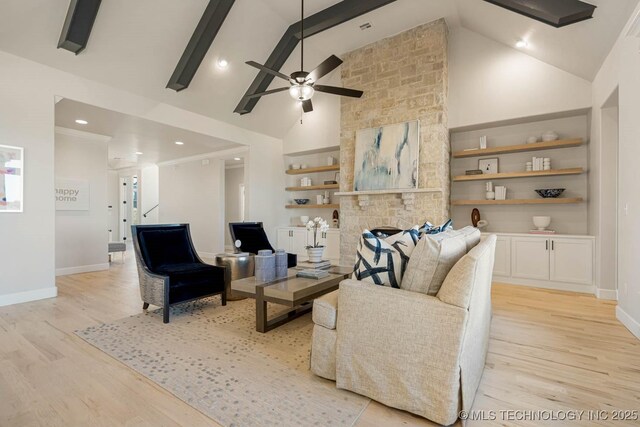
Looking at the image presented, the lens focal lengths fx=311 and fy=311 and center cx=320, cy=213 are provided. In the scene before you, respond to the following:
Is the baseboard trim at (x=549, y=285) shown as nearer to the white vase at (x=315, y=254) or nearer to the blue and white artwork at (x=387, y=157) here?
the blue and white artwork at (x=387, y=157)

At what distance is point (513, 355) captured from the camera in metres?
2.39

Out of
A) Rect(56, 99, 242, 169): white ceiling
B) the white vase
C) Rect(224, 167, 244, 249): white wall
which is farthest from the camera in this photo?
Rect(224, 167, 244, 249): white wall

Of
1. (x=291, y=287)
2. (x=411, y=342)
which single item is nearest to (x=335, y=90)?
(x=291, y=287)

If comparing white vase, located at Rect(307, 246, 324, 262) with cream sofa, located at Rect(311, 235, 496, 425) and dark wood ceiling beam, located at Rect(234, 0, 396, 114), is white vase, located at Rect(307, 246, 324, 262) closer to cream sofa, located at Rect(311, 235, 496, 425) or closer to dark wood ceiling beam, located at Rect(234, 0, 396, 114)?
cream sofa, located at Rect(311, 235, 496, 425)

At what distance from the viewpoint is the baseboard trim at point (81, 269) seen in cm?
536

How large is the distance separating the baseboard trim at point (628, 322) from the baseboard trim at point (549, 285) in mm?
1114

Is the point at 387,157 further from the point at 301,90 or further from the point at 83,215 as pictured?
the point at 83,215

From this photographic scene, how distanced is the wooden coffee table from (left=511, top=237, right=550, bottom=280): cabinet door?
2982 millimetres

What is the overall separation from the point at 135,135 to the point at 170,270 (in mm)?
3768

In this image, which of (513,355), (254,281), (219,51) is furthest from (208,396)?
(219,51)

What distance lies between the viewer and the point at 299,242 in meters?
6.81

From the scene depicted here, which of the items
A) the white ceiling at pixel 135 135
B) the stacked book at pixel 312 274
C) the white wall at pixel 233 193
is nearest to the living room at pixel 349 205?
the stacked book at pixel 312 274

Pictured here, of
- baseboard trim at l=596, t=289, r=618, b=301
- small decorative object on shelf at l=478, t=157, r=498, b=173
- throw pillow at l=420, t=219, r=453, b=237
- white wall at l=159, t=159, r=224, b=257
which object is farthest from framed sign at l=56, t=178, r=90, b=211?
baseboard trim at l=596, t=289, r=618, b=301

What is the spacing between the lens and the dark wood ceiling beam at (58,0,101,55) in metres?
3.39
